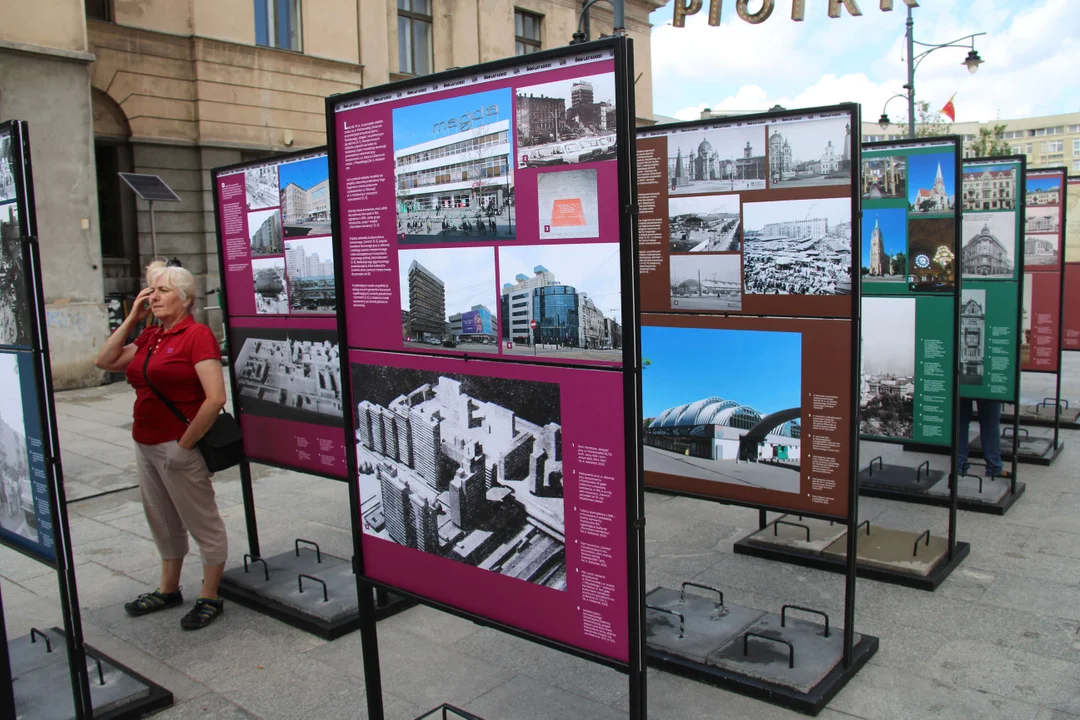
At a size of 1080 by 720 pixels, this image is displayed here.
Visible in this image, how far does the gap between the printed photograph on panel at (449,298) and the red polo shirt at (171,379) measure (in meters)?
2.01

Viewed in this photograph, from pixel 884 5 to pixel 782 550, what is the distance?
10196 millimetres

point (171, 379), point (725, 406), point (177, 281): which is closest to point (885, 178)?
point (725, 406)

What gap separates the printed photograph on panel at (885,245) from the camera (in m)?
5.67

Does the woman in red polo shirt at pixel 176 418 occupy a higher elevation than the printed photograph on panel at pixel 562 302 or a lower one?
lower

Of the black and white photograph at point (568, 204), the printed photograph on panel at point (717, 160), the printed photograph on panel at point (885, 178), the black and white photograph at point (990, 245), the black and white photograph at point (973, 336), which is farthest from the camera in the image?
the black and white photograph at point (973, 336)

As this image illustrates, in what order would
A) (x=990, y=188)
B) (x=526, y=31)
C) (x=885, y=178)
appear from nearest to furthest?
(x=885, y=178) → (x=990, y=188) → (x=526, y=31)

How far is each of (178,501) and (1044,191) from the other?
8618 mm

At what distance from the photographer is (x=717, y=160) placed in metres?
4.32

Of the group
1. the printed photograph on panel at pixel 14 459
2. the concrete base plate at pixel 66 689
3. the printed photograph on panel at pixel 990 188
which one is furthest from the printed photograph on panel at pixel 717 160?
the printed photograph on panel at pixel 990 188

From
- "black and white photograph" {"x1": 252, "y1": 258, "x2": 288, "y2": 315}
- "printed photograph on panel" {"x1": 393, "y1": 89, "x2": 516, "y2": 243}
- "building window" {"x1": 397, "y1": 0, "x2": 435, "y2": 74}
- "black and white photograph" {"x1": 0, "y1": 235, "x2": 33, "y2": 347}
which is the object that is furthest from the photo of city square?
"building window" {"x1": 397, "y1": 0, "x2": 435, "y2": 74}

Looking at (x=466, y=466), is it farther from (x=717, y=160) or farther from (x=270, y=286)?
(x=270, y=286)

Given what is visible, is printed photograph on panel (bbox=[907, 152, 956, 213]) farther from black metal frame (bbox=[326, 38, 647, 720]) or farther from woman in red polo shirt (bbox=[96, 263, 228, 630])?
woman in red polo shirt (bbox=[96, 263, 228, 630])

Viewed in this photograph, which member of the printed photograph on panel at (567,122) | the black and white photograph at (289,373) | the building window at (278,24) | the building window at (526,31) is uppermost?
the building window at (526,31)

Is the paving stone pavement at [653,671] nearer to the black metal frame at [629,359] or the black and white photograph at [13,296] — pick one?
the black metal frame at [629,359]
